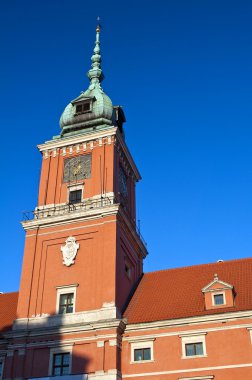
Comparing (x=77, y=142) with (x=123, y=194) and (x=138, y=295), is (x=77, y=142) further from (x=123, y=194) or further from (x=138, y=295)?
(x=138, y=295)

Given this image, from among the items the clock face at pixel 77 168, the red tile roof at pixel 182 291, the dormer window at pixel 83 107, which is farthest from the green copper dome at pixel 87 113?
the red tile roof at pixel 182 291

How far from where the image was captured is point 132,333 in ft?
83.9

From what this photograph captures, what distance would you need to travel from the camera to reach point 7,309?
31031 mm

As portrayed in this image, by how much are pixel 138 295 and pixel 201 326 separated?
5.25 meters

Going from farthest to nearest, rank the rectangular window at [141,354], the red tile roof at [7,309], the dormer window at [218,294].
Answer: the red tile roof at [7,309]
the dormer window at [218,294]
the rectangular window at [141,354]

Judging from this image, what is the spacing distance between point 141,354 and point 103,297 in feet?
10.9

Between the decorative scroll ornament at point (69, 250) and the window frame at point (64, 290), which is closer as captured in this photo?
the window frame at point (64, 290)

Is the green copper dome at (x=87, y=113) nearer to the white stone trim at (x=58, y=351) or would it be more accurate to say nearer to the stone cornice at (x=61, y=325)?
the stone cornice at (x=61, y=325)

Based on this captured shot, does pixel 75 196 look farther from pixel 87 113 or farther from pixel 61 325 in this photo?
pixel 61 325

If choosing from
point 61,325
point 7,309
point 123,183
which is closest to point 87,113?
point 123,183

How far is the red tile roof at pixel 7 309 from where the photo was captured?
28956 mm

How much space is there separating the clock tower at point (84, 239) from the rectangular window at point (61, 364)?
1.05ft

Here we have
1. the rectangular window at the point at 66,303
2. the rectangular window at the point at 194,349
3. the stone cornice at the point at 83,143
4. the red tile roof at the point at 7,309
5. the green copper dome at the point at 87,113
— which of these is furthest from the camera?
the green copper dome at the point at 87,113

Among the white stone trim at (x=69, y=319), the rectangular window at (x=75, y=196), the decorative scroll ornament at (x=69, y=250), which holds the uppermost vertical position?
the rectangular window at (x=75, y=196)
